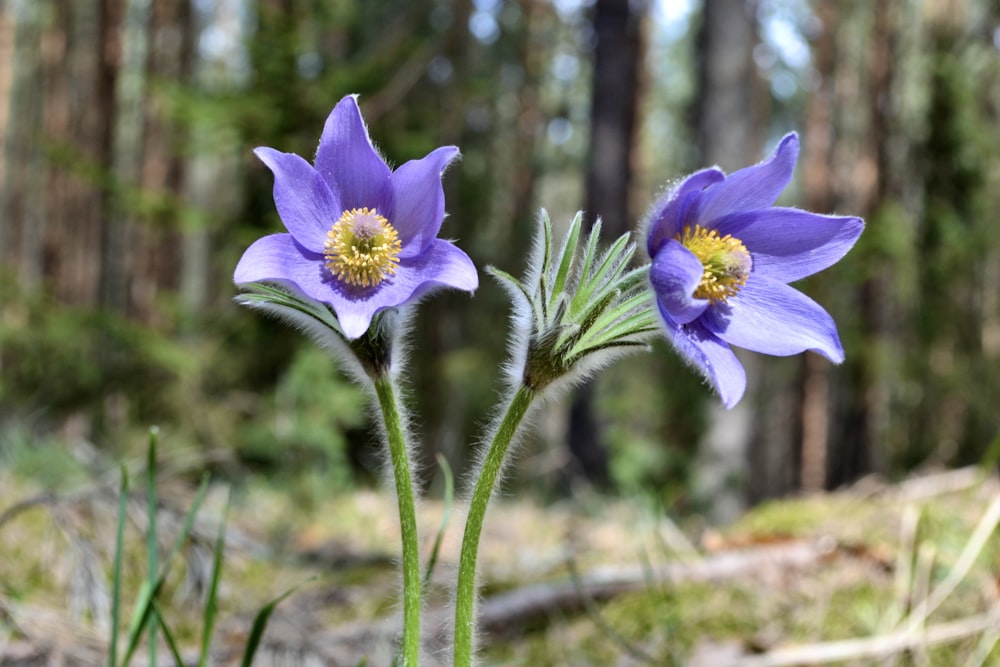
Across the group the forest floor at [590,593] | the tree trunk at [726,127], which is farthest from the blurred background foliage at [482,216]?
the forest floor at [590,593]

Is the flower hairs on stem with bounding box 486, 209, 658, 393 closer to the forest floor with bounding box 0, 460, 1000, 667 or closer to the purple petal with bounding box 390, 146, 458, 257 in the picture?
the purple petal with bounding box 390, 146, 458, 257

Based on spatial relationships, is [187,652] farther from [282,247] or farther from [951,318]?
[951,318]

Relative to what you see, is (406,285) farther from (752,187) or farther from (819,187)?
(819,187)

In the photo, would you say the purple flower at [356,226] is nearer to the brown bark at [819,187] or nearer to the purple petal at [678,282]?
the purple petal at [678,282]

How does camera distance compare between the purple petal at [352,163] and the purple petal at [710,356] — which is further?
the purple petal at [352,163]

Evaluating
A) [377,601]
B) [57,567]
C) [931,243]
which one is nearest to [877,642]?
[377,601]
